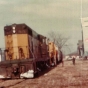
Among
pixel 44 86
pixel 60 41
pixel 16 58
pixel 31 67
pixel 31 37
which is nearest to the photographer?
pixel 44 86

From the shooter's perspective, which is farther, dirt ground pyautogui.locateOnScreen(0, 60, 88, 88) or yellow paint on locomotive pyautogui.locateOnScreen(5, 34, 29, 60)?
yellow paint on locomotive pyautogui.locateOnScreen(5, 34, 29, 60)

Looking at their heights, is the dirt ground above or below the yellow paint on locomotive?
below

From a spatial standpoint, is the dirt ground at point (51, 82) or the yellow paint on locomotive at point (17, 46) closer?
the dirt ground at point (51, 82)

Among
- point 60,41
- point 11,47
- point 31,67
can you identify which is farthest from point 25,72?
point 60,41

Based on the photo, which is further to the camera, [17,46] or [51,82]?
[17,46]

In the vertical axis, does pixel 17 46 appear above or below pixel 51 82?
above

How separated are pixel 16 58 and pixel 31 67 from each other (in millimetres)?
1819

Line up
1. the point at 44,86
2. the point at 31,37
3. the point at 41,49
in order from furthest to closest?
1. the point at 41,49
2. the point at 31,37
3. the point at 44,86

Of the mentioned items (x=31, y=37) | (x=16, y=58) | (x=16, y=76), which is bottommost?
(x=16, y=76)

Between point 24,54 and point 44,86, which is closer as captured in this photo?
point 44,86

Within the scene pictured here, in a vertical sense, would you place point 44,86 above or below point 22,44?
below

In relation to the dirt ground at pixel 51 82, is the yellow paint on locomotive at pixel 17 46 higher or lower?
higher

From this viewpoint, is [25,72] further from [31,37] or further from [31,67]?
[31,37]

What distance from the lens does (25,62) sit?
48.4 ft
